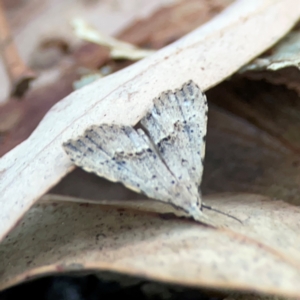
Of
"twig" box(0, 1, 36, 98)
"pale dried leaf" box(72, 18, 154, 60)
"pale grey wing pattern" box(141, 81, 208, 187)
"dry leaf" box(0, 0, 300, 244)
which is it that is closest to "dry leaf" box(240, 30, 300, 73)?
"dry leaf" box(0, 0, 300, 244)

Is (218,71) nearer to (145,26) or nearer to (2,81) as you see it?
(145,26)

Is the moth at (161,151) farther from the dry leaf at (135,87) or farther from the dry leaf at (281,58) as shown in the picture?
the dry leaf at (281,58)

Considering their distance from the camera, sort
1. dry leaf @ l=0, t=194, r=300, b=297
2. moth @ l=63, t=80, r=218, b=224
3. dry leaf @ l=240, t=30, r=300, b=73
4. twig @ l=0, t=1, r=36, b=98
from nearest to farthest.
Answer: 1. dry leaf @ l=0, t=194, r=300, b=297
2. moth @ l=63, t=80, r=218, b=224
3. dry leaf @ l=240, t=30, r=300, b=73
4. twig @ l=0, t=1, r=36, b=98

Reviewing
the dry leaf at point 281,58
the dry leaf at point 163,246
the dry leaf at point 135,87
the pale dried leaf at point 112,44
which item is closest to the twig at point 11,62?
the pale dried leaf at point 112,44

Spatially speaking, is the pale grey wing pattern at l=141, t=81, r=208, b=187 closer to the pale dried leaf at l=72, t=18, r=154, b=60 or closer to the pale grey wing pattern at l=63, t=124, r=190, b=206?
the pale grey wing pattern at l=63, t=124, r=190, b=206

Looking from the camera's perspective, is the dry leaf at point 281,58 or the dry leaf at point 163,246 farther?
the dry leaf at point 281,58

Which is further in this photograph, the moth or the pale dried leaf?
the pale dried leaf
